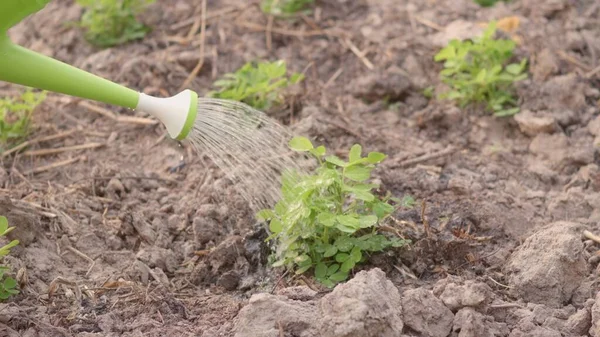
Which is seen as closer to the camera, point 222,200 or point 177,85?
point 222,200

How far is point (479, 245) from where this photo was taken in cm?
265

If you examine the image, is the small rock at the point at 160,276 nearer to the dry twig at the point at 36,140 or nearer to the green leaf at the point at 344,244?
the green leaf at the point at 344,244

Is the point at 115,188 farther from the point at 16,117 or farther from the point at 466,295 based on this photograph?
the point at 466,295

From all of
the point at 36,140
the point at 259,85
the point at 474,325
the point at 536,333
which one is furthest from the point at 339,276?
the point at 36,140

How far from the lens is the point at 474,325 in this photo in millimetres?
2221

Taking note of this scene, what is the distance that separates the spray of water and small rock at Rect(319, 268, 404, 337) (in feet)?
2.30

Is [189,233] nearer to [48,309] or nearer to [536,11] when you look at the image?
[48,309]

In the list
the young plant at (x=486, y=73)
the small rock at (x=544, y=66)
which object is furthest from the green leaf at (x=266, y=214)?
the small rock at (x=544, y=66)

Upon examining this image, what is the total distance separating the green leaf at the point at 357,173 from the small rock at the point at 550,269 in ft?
1.56

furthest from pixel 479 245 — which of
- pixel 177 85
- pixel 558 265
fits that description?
pixel 177 85

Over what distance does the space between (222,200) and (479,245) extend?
0.83 metres

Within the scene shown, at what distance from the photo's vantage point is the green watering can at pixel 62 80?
7.87 ft

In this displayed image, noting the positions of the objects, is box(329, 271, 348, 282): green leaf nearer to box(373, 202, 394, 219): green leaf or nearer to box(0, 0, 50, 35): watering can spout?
box(373, 202, 394, 219): green leaf

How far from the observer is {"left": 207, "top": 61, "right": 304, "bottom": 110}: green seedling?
11.0ft
